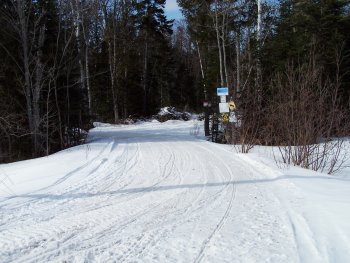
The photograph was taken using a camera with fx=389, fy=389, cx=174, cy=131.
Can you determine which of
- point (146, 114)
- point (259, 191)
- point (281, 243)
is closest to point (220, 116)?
point (259, 191)

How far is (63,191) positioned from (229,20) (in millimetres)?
24781

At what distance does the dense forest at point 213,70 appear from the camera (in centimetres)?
1168

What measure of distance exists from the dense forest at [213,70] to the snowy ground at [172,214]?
2.96 metres

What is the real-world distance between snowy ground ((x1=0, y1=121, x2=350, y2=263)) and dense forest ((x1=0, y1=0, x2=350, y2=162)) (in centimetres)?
296

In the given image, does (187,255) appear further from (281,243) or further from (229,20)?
(229,20)

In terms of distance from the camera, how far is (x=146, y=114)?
40.7 metres

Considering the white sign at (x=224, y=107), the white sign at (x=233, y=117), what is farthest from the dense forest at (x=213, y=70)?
the white sign at (x=224, y=107)

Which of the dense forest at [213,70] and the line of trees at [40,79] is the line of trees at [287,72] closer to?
the dense forest at [213,70]

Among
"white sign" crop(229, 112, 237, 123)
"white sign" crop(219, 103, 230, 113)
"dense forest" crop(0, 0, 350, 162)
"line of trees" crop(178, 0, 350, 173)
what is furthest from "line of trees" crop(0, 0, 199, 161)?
"line of trees" crop(178, 0, 350, 173)

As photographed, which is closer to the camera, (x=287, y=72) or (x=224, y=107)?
(x=287, y=72)

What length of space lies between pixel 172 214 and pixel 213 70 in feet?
87.4

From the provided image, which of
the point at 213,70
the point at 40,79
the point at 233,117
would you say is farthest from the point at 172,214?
the point at 213,70

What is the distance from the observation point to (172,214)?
6164 millimetres

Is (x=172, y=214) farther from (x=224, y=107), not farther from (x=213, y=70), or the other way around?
(x=213, y=70)
